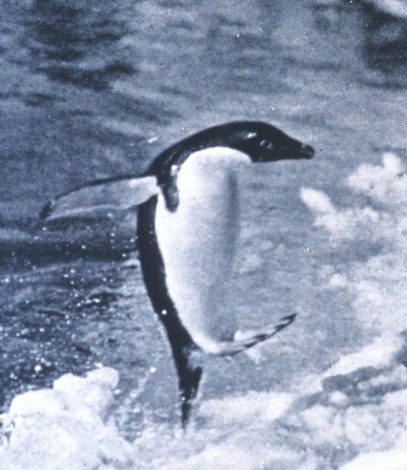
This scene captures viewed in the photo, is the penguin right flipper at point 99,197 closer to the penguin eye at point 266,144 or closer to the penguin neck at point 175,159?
the penguin neck at point 175,159

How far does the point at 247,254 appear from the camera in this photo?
890 mm

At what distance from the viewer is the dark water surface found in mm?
854

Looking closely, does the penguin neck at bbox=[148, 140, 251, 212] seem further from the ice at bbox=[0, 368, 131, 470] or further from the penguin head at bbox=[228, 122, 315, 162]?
the ice at bbox=[0, 368, 131, 470]

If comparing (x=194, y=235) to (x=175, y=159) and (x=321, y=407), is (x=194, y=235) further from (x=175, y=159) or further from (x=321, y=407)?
(x=321, y=407)

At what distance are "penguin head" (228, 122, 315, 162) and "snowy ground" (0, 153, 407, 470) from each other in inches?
2.0

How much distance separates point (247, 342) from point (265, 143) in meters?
0.23

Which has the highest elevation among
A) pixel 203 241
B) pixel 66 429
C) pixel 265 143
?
pixel 265 143

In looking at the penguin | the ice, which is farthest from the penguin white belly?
the ice

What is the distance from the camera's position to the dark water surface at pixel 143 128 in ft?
2.80

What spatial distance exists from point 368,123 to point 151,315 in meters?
0.34

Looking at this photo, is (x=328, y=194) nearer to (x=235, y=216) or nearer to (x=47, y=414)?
(x=235, y=216)

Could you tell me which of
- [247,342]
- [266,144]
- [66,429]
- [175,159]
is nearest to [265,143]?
[266,144]

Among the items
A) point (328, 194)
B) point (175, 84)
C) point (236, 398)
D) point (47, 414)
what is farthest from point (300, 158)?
point (47, 414)

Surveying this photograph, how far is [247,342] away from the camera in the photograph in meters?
0.89
